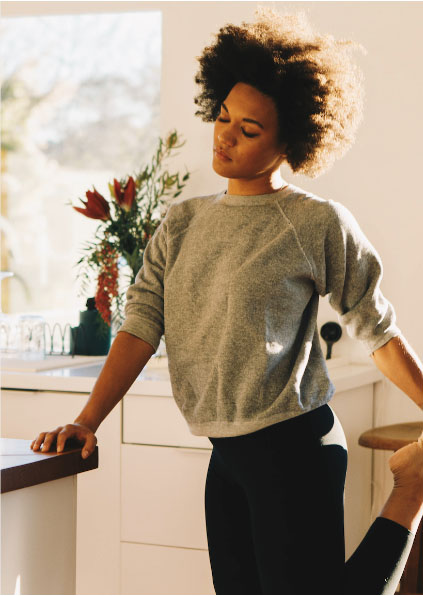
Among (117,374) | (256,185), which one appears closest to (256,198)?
(256,185)

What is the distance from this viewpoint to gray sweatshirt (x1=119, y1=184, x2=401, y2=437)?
134cm

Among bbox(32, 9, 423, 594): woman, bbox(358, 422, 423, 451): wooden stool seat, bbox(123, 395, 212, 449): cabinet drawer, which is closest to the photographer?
bbox(32, 9, 423, 594): woman

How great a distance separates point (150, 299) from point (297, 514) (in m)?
0.44

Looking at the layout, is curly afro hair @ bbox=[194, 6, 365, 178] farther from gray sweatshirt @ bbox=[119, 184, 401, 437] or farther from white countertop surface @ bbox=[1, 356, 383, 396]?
white countertop surface @ bbox=[1, 356, 383, 396]

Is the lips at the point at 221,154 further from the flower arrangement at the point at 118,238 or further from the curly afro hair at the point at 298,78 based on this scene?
the flower arrangement at the point at 118,238

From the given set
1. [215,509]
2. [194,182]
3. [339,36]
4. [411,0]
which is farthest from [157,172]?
[215,509]

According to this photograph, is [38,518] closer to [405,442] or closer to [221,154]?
[221,154]

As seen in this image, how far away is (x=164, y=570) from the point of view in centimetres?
222

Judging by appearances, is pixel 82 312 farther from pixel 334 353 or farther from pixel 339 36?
pixel 339 36

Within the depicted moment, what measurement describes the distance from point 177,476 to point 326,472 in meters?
0.90

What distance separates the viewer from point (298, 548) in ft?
4.35

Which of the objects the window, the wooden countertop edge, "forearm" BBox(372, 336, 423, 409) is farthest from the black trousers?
the window

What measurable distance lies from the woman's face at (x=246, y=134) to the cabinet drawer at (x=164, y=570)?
1176 millimetres

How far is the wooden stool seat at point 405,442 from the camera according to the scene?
7.64 feet
